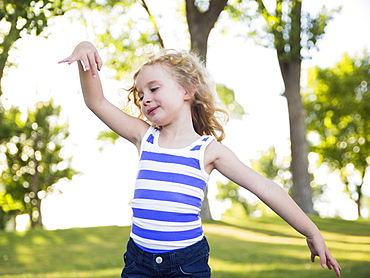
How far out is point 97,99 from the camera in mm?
2678

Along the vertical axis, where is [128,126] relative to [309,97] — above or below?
below

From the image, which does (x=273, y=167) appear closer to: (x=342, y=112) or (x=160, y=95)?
(x=342, y=112)

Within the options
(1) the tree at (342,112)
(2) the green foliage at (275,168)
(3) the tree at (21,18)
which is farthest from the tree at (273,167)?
(3) the tree at (21,18)

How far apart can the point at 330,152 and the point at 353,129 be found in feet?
6.20

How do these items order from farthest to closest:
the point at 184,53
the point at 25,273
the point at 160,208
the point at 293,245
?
the point at 293,245, the point at 25,273, the point at 184,53, the point at 160,208

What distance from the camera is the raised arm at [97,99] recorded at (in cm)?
249

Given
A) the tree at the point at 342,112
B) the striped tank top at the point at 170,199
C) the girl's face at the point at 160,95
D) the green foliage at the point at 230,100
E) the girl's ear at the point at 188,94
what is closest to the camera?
Answer: the striped tank top at the point at 170,199

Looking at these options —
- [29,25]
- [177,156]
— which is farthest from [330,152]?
[177,156]

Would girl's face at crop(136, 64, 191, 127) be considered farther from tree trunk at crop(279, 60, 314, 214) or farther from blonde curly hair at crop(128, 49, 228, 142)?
tree trunk at crop(279, 60, 314, 214)

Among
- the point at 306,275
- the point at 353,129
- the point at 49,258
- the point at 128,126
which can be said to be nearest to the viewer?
the point at 128,126

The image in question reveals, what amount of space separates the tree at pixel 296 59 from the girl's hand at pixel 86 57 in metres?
13.3

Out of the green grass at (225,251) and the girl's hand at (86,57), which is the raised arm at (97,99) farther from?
the green grass at (225,251)

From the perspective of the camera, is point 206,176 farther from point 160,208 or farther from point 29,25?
point 29,25

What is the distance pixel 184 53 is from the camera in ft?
9.74
